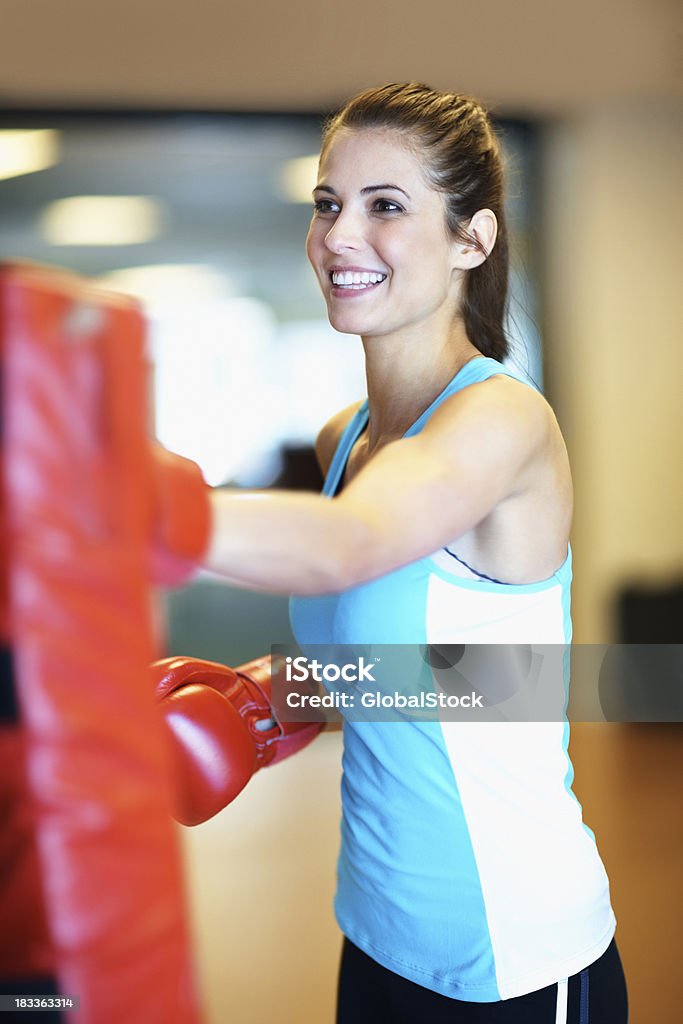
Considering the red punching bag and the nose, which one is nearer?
the red punching bag

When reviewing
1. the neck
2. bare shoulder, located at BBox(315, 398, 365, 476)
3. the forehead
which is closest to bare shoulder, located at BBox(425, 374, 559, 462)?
the neck

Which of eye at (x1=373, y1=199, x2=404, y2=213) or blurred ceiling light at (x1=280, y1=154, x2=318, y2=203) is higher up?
blurred ceiling light at (x1=280, y1=154, x2=318, y2=203)

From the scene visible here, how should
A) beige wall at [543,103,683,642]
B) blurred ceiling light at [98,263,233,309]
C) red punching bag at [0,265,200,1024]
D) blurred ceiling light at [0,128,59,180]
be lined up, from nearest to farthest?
1. red punching bag at [0,265,200,1024]
2. blurred ceiling light at [0,128,59,180]
3. beige wall at [543,103,683,642]
4. blurred ceiling light at [98,263,233,309]

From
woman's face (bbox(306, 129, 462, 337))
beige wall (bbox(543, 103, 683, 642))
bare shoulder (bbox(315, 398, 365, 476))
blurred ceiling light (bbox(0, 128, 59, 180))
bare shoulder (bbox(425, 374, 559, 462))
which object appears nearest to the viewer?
bare shoulder (bbox(425, 374, 559, 462))

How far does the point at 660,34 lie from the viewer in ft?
10.7

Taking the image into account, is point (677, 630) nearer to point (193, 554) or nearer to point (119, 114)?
point (119, 114)

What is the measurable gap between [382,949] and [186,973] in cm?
49

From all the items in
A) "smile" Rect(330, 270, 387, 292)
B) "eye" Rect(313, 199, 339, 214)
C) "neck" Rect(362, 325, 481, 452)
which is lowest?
"neck" Rect(362, 325, 481, 452)

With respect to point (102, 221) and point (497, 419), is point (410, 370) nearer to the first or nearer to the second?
point (497, 419)

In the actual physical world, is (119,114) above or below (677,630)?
above

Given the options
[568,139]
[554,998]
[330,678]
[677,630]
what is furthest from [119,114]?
[554,998]

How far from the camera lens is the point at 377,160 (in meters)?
1.01

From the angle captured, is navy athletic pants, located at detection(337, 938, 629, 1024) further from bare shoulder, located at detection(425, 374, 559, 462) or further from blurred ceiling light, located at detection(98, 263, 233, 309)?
blurred ceiling light, located at detection(98, 263, 233, 309)

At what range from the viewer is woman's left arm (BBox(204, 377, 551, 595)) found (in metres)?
0.60
